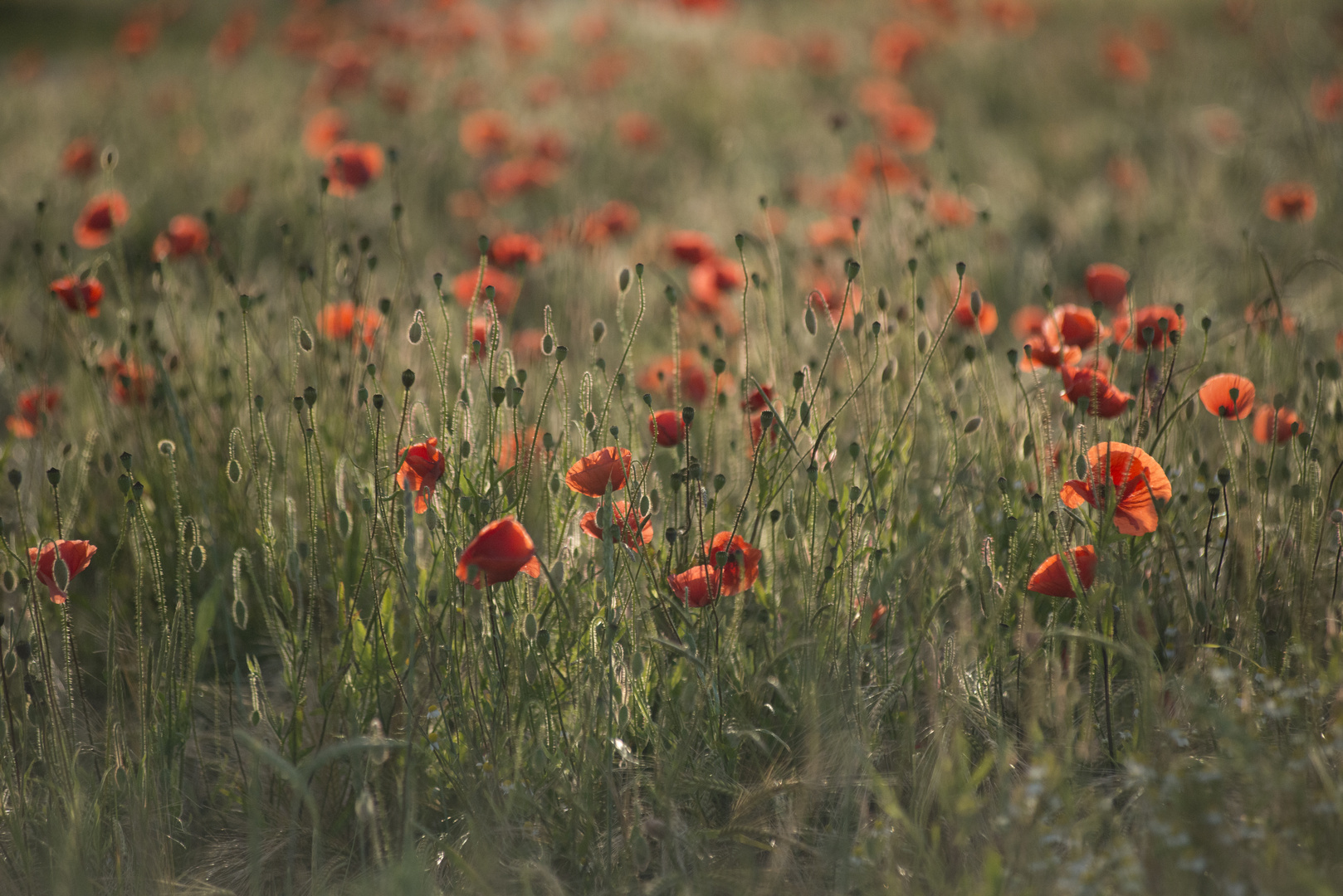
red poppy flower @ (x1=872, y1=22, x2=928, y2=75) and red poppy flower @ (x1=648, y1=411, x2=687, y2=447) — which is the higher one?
red poppy flower @ (x1=872, y1=22, x2=928, y2=75)

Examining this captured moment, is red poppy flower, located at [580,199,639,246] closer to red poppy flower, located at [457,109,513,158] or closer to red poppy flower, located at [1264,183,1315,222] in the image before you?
red poppy flower, located at [457,109,513,158]

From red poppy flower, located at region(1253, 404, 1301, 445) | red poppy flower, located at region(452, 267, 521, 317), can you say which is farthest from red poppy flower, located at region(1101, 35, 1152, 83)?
red poppy flower, located at region(452, 267, 521, 317)

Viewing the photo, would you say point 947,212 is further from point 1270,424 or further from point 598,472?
point 598,472

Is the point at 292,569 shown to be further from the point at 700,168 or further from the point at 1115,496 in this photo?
the point at 700,168

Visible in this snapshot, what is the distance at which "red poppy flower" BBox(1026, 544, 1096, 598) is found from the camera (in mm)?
1531

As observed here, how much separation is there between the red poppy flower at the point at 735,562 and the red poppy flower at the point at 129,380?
52.2 inches

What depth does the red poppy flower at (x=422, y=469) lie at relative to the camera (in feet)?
5.03

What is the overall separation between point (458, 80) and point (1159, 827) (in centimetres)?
594

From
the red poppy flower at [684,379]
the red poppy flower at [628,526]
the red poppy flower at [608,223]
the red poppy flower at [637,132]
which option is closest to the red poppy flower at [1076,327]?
the red poppy flower at [684,379]

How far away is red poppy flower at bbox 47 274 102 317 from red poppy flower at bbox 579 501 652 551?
1147 mm

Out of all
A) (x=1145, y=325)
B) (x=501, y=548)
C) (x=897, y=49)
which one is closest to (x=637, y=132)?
(x=897, y=49)

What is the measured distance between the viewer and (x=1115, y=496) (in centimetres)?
152

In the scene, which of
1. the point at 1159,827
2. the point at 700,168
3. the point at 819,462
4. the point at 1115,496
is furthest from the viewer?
the point at 700,168

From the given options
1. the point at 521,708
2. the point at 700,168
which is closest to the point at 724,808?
the point at 521,708
